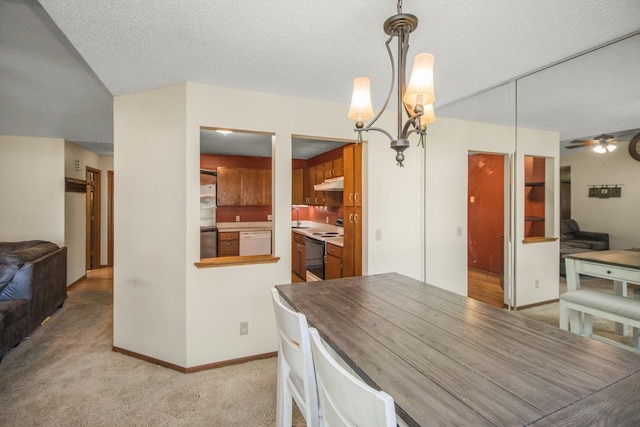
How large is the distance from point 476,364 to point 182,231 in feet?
7.54

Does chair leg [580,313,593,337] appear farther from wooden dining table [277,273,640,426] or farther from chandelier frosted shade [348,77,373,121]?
chandelier frosted shade [348,77,373,121]

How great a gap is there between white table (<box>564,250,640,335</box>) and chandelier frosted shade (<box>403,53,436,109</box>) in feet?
5.69

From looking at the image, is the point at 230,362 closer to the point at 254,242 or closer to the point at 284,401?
the point at 284,401

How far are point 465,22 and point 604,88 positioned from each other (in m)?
1.21

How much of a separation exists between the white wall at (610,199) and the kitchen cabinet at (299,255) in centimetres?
367

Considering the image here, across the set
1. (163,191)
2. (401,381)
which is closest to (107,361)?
(163,191)

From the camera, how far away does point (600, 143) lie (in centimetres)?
206

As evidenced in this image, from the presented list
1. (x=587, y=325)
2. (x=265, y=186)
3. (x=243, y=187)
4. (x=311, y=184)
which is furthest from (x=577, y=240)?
(x=243, y=187)

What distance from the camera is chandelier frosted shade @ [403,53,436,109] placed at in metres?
1.34

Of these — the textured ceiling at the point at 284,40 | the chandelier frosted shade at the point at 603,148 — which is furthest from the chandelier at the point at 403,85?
the chandelier frosted shade at the point at 603,148

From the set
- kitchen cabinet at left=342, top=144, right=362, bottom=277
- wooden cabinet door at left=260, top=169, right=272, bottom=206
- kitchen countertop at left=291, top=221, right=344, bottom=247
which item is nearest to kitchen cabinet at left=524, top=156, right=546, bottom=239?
kitchen cabinet at left=342, top=144, right=362, bottom=277

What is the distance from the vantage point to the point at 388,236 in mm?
3266

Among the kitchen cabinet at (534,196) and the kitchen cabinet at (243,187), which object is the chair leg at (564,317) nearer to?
the kitchen cabinet at (534,196)

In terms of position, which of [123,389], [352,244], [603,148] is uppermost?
[603,148]
